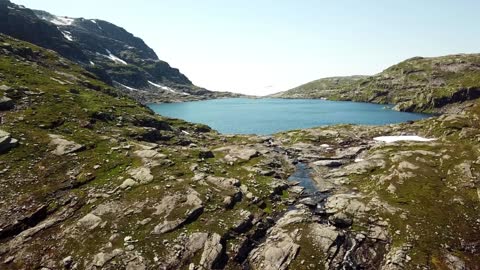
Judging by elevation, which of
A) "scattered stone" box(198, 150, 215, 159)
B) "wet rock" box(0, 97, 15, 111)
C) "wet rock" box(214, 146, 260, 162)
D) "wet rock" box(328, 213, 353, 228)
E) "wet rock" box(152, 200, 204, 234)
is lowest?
"wet rock" box(328, 213, 353, 228)

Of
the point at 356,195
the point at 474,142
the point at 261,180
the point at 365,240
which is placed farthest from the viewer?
the point at 474,142

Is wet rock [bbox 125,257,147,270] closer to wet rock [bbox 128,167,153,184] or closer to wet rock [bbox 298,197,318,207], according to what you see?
wet rock [bbox 128,167,153,184]

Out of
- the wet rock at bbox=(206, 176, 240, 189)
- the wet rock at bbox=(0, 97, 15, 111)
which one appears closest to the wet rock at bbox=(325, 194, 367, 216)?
the wet rock at bbox=(206, 176, 240, 189)

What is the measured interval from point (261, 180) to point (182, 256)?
20.3m

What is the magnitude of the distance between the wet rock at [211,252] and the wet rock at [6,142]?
30627 mm

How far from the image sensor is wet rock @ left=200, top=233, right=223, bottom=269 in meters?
32.4

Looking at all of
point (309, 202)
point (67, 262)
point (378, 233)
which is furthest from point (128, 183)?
point (378, 233)

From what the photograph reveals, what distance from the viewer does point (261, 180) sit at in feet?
166

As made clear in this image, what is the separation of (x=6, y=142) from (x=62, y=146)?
6708mm

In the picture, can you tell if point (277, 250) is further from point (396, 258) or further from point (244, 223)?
point (396, 258)

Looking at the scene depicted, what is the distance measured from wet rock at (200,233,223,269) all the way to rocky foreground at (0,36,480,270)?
10 centimetres

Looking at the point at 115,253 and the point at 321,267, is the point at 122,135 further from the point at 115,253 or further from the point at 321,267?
the point at 321,267

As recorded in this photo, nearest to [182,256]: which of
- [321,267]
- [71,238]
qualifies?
[71,238]

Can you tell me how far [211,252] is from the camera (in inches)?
1330
